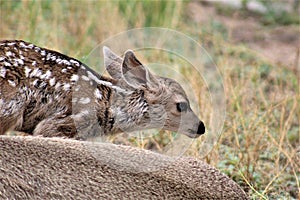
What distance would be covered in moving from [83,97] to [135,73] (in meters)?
0.35

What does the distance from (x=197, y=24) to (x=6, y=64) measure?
18.0ft

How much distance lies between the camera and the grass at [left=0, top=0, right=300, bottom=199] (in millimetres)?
4766

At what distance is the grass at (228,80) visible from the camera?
4766 millimetres

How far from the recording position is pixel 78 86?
4012 mm

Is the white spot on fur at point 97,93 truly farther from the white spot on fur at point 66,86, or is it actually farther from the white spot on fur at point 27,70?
the white spot on fur at point 27,70

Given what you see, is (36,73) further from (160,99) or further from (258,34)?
(258,34)

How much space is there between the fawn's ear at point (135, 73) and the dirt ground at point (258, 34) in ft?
15.1

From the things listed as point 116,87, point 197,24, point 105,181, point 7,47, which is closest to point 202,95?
point 116,87

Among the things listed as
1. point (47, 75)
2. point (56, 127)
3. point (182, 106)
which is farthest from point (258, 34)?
point (56, 127)

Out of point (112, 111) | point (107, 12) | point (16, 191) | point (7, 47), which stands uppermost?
point (107, 12)

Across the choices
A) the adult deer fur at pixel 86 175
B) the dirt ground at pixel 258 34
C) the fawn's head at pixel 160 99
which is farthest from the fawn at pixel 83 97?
the dirt ground at pixel 258 34

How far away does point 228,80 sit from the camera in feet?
19.8

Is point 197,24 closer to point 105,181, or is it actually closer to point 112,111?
point 112,111

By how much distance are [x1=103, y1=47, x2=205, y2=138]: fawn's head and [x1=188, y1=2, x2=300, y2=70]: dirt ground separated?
445 cm
